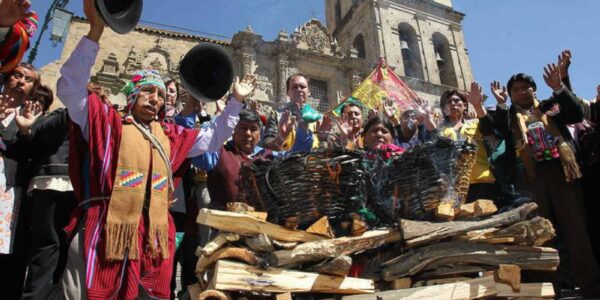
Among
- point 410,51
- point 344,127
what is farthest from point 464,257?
point 410,51

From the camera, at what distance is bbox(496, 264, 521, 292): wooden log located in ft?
8.34

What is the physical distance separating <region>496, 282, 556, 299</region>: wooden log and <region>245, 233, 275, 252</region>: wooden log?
1.49 m

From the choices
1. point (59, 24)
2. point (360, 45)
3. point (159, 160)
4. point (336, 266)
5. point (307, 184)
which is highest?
point (360, 45)

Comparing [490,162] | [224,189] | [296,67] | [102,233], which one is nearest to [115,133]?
[102,233]

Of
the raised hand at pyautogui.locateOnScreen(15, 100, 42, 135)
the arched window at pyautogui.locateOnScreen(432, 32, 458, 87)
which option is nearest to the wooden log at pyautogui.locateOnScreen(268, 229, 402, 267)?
the raised hand at pyautogui.locateOnScreen(15, 100, 42, 135)

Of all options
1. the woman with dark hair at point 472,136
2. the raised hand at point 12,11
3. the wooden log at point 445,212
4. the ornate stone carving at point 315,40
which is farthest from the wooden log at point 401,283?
the ornate stone carving at point 315,40

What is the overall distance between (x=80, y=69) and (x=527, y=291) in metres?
3.18

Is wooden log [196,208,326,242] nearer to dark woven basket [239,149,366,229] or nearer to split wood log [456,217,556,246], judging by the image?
dark woven basket [239,149,366,229]

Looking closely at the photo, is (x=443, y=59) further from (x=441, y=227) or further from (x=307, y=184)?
(x=307, y=184)

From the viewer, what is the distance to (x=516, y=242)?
2.75m

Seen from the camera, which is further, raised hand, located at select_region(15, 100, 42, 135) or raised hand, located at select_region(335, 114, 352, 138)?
raised hand, located at select_region(335, 114, 352, 138)

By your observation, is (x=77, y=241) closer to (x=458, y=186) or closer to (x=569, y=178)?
(x=458, y=186)

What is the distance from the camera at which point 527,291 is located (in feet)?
8.66

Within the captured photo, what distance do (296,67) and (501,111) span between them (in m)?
18.1
